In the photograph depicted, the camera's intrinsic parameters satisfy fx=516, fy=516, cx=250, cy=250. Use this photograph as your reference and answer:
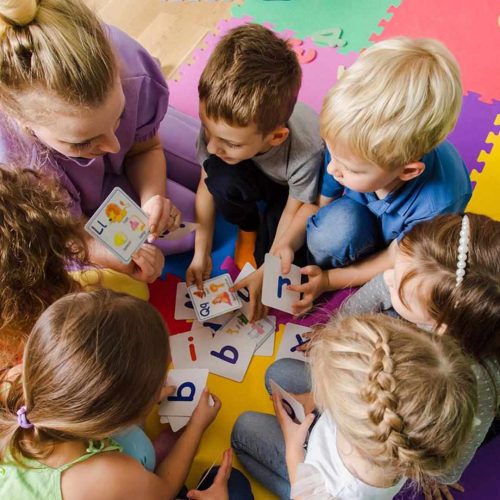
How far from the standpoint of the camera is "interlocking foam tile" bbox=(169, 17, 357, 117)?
1861 millimetres

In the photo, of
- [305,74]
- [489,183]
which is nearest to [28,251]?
[305,74]

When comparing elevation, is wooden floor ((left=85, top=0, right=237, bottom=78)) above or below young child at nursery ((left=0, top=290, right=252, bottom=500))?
above

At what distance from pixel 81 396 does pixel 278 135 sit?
2.51ft

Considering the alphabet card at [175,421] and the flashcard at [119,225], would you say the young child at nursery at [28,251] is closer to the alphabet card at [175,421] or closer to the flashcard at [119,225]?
the flashcard at [119,225]

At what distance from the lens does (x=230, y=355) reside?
1.52 meters

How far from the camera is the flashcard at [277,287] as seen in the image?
146cm

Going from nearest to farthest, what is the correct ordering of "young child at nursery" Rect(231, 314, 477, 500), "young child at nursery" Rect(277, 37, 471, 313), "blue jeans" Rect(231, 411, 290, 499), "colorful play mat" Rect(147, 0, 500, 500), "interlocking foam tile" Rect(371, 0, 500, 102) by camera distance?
"young child at nursery" Rect(231, 314, 477, 500), "young child at nursery" Rect(277, 37, 471, 313), "blue jeans" Rect(231, 411, 290, 499), "colorful play mat" Rect(147, 0, 500, 500), "interlocking foam tile" Rect(371, 0, 500, 102)

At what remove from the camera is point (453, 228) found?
1.00 meters

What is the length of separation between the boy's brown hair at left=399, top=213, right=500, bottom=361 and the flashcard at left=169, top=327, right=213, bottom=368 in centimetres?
70

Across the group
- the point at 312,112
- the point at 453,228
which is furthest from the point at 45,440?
the point at 312,112

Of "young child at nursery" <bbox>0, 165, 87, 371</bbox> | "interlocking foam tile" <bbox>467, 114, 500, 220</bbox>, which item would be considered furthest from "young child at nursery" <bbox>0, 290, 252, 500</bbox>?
"interlocking foam tile" <bbox>467, 114, 500, 220</bbox>

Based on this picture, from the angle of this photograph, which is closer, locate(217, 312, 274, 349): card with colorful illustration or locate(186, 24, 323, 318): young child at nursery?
locate(186, 24, 323, 318): young child at nursery

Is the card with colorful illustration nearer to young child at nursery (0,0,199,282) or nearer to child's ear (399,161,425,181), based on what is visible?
young child at nursery (0,0,199,282)

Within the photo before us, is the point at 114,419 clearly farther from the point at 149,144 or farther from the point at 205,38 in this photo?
the point at 205,38
